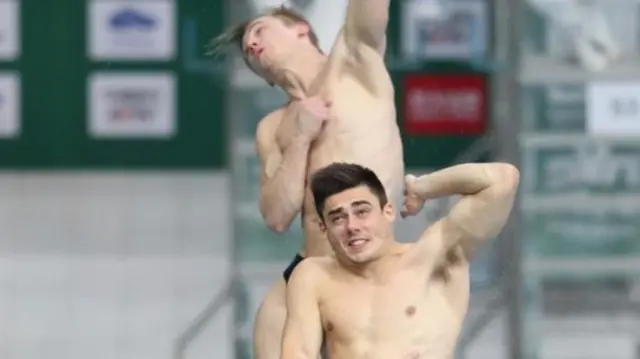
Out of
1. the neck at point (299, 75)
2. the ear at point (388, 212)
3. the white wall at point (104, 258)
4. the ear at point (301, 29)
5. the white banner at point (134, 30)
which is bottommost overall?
the white wall at point (104, 258)

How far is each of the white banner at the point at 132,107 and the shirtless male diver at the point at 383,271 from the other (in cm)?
351

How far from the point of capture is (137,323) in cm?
568

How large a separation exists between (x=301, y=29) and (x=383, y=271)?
558 mm

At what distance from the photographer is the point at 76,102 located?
5750mm

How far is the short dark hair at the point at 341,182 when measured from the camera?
2.18m

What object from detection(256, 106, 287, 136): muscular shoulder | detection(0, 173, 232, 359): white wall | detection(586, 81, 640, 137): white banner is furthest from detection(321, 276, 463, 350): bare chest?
detection(0, 173, 232, 359): white wall

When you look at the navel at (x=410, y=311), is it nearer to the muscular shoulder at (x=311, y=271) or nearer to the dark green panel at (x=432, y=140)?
the muscular shoulder at (x=311, y=271)

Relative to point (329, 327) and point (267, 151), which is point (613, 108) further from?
point (329, 327)

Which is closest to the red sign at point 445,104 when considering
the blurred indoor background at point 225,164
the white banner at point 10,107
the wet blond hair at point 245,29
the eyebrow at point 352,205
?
the blurred indoor background at point 225,164

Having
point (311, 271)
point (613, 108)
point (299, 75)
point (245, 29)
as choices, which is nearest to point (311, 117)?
point (299, 75)

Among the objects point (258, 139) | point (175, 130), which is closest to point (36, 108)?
point (175, 130)

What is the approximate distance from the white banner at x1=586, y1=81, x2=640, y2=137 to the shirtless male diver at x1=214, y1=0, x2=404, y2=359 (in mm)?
2767

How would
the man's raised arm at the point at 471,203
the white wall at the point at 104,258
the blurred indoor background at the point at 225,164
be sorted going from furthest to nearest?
the white wall at the point at 104,258 < the blurred indoor background at the point at 225,164 < the man's raised arm at the point at 471,203

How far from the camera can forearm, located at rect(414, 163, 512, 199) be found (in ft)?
7.48
